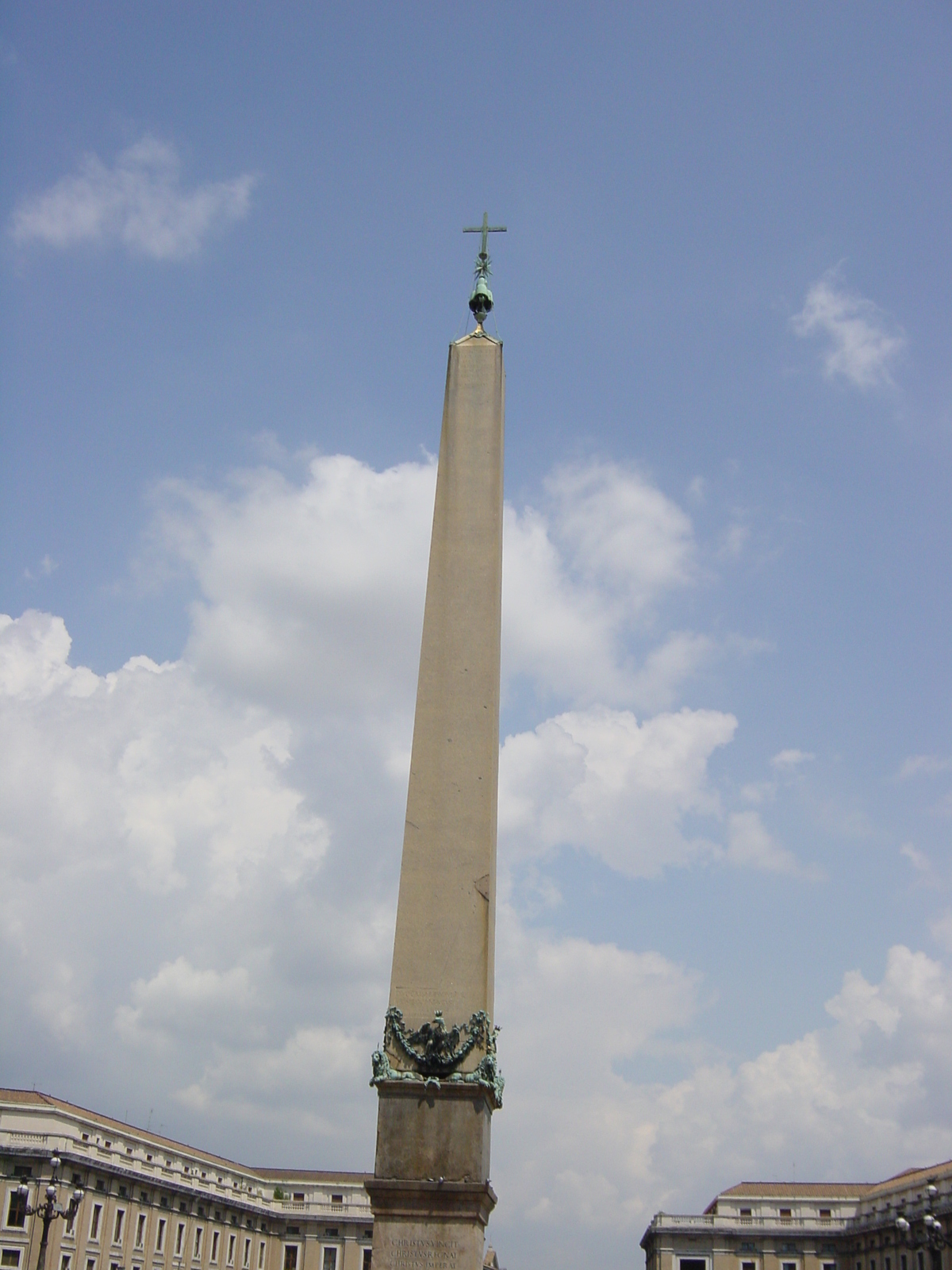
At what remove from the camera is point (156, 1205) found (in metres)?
63.1

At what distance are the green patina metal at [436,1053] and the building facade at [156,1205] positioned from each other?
31875 mm

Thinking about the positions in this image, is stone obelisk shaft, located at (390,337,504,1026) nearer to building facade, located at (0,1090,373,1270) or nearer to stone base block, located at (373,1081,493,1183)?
stone base block, located at (373,1081,493,1183)

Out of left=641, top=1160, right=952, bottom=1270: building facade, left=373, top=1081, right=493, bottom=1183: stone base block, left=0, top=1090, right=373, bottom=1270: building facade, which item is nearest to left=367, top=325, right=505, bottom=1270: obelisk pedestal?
left=373, top=1081, right=493, bottom=1183: stone base block

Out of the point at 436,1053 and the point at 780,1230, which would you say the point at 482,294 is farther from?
the point at 780,1230

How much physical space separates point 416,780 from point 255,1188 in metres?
71.9

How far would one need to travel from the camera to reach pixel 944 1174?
6556cm

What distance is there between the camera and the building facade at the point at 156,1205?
53.0 meters

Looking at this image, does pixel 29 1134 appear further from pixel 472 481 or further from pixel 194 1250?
pixel 472 481

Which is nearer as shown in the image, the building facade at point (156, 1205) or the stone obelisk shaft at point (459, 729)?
the stone obelisk shaft at point (459, 729)

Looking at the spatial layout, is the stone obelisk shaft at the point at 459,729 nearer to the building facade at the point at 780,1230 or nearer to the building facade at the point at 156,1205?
the building facade at the point at 156,1205

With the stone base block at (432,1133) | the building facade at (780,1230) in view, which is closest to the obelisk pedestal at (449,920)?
the stone base block at (432,1133)

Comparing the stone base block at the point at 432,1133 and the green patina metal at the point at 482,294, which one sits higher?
the green patina metal at the point at 482,294

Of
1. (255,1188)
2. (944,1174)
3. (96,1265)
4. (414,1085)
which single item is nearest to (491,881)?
(414,1085)

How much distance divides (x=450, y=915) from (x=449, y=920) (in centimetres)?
5
